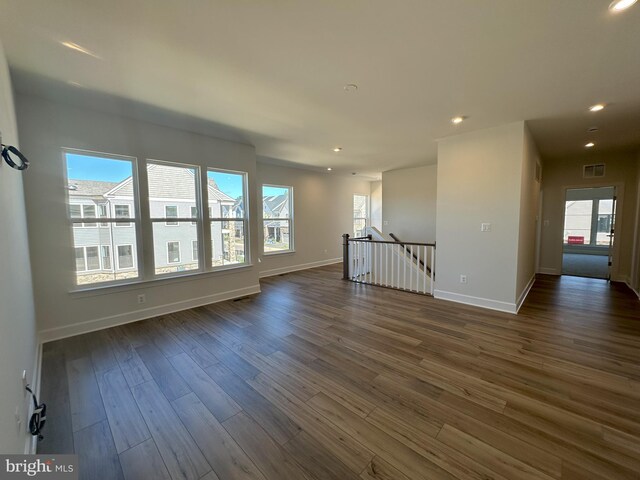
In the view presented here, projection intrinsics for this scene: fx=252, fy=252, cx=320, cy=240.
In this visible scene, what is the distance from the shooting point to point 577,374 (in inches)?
87.0

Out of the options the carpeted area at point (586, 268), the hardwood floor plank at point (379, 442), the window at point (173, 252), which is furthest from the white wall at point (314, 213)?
the carpeted area at point (586, 268)

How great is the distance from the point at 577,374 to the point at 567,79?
2685 millimetres

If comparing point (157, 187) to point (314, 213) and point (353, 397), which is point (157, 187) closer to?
point (353, 397)

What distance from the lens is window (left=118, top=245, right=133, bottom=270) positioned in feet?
11.1

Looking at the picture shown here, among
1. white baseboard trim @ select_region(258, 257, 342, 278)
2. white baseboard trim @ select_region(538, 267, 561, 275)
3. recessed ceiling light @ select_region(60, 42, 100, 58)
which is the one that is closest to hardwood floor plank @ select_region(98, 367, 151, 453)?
recessed ceiling light @ select_region(60, 42, 100, 58)

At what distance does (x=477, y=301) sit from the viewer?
3.88 meters

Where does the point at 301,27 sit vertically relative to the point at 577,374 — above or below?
above

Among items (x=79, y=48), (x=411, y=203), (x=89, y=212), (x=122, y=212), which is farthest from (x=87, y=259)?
(x=411, y=203)

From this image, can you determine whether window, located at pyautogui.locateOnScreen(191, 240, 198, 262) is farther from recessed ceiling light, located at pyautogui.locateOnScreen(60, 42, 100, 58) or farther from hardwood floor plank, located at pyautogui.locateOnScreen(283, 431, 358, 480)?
hardwood floor plank, located at pyautogui.locateOnScreen(283, 431, 358, 480)

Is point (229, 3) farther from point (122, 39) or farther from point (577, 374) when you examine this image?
point (577, 374)

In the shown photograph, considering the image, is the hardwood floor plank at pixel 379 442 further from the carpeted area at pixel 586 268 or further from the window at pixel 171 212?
the carpeted area at pixel 586 268

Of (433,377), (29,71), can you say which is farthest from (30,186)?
(433,377)

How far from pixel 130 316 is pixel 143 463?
2527 mm

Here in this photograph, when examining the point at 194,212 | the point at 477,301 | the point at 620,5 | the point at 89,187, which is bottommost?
the point at 477,301
